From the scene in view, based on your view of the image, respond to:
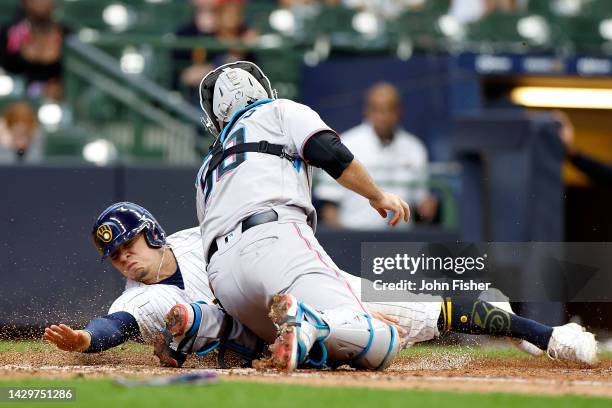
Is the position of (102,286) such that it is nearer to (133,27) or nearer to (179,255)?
(179,255)

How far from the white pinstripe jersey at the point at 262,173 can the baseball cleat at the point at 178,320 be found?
34 centimetres

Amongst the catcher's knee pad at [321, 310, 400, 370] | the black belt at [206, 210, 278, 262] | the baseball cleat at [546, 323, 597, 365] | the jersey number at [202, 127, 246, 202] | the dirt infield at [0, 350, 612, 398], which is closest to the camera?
the dirt infield at [0, 350, 612, 398]

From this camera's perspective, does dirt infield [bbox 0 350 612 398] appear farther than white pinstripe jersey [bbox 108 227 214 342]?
No

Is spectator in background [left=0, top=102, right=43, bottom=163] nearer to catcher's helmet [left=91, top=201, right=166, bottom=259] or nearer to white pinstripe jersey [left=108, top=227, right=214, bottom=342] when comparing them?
white pinstripe jersey [left=108, top=227, right=214, bottom=342]

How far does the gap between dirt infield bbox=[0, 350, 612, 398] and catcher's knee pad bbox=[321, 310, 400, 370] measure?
0.07m

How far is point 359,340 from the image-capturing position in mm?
4727

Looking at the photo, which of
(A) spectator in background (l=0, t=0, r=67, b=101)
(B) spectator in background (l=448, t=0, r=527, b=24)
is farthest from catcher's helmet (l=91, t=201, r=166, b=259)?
(B) spectator in background (l=448, t=0, r=527, b=24)

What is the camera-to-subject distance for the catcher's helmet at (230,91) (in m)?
5.46

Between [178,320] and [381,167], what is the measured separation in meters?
3.82

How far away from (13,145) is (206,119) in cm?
301

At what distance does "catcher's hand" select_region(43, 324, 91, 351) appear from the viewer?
16.1 ft

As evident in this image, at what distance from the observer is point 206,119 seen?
577 centimetres

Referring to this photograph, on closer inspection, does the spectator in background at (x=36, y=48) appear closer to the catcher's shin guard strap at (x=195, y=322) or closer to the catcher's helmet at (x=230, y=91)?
the catcher's helmet at (x=230, y=91)
